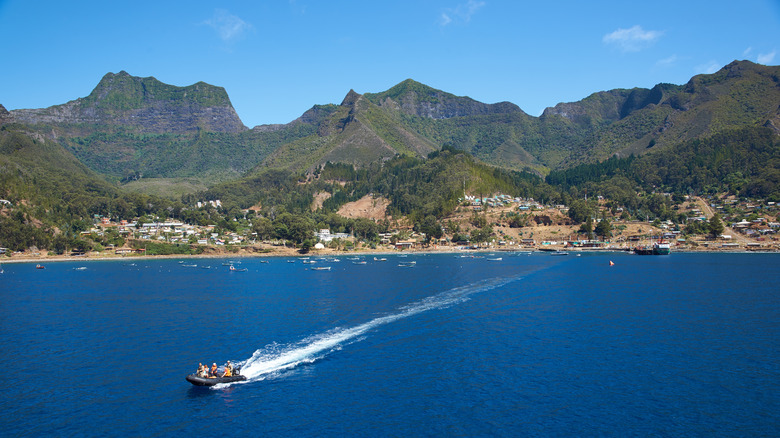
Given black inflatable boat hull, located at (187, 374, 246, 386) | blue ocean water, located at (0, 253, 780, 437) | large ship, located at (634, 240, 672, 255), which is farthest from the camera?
large ship, located at (634, 240, 672, 255)

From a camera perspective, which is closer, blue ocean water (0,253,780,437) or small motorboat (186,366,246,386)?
blue ocean water (0,253,780,437)

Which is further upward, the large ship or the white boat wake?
the large ship

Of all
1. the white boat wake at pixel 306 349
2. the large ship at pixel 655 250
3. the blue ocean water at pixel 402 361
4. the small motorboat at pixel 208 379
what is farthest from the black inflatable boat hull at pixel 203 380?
the large ship at pixel 655 250

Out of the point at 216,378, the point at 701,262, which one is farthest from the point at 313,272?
the point at 701,262

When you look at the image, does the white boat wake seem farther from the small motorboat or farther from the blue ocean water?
the small motorboat

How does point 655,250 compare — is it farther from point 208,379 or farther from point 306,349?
point 208,379

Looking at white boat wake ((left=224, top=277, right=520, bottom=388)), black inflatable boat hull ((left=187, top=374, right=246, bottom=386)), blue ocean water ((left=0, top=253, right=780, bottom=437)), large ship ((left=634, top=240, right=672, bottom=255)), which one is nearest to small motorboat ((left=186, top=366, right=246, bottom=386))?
black inflatable boat hull ((left=187, top=374, right=246, bottom=386))

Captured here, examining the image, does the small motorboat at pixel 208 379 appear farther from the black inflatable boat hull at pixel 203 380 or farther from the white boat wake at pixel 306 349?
the white boat wake at pixel 306 349

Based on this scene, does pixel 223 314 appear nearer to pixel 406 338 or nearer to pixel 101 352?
pixel 101 352

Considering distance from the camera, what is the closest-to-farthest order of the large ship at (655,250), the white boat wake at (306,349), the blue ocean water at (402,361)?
the blue ocean water at (402,361), the white boat wake at (306,349), the large ship at (655,250)
